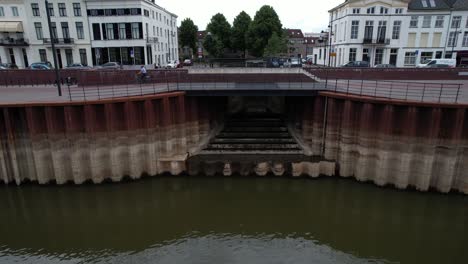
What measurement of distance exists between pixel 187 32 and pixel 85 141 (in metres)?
73.0

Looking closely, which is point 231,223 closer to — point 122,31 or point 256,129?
point 256,129

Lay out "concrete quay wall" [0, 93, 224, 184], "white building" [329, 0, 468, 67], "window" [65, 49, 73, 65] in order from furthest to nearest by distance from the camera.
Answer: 1. "window" [65, 49, 73, 65]
2. "white building" [329, 0, 468, 67]
3. "concrete quay wall" [0, 93, 224, 184]

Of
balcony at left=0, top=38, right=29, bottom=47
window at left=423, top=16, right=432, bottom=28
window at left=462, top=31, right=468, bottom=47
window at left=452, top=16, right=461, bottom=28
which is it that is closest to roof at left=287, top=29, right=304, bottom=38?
window at left=423, top=16, right=432, bottom=28

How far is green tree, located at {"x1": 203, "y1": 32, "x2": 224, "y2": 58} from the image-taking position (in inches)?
2832

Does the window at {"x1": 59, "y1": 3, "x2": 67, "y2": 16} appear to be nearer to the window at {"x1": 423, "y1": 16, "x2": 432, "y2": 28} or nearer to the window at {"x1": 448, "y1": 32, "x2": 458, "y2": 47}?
the window at {"x1": 423, "y1": 16, "x2": 432, "y2": 28}

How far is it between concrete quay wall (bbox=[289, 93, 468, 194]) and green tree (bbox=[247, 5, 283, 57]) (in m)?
47.4

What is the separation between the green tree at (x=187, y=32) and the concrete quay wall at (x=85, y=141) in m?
70.4

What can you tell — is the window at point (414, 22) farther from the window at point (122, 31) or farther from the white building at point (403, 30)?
the window at point (122, 31)

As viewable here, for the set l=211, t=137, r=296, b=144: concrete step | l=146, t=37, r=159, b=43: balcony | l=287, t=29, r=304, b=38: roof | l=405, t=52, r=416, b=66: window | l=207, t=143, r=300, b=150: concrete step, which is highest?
l=287, t=29, r=304, b=38: roof

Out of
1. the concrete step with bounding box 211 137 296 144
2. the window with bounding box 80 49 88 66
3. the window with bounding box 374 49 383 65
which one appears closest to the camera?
the concrete step with bounding box 211 137 296 144

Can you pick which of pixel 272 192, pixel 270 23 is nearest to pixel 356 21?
pixel 270 23

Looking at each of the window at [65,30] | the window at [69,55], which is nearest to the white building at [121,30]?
the window at [65,30]

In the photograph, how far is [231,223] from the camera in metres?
15.0

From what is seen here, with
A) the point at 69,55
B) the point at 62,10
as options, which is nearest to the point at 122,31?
the point at 62,10
